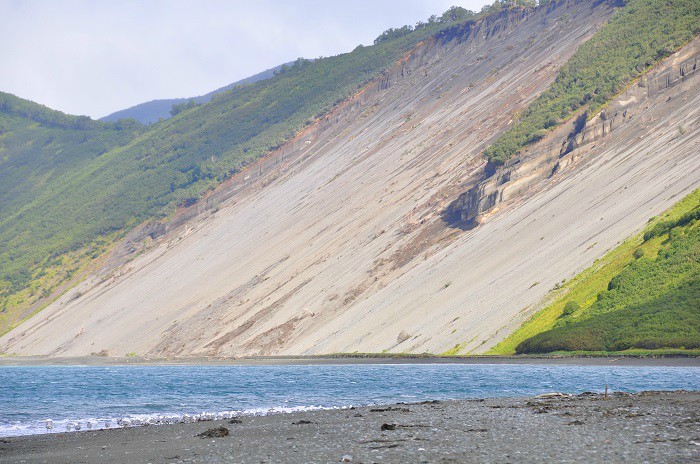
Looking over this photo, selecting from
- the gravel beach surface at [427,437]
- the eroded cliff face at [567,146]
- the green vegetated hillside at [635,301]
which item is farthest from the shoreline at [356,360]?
the eroded cliff face at [567,146]

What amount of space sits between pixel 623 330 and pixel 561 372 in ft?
39.9

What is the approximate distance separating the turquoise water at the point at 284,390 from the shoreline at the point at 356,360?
2541mm

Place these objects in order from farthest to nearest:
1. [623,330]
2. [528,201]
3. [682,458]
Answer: [528,201], [623,330], [682,458]

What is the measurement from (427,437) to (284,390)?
88.5 feet

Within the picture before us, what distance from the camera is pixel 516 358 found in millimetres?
63938

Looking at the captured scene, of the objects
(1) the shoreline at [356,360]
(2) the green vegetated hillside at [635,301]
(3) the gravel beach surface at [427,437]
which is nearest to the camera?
(3) the gravel beach surface at [427,437]

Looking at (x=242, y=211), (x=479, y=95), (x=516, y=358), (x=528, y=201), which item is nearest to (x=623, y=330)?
(x=516, y=358)

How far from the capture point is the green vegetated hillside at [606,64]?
389 feet

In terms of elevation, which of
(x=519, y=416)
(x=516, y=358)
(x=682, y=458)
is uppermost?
(x=682, y=458)

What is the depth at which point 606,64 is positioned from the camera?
421 ft

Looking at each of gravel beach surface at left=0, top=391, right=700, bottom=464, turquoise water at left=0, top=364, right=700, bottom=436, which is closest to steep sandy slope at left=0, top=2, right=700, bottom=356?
turquoise water at left=0, top=364, right=700, bottom=436

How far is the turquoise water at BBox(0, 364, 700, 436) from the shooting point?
36156 mm

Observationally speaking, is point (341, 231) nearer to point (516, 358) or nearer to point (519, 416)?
point (516, 358)

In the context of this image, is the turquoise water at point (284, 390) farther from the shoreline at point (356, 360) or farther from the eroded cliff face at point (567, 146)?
the eroded cliff face at point (567, 146)
